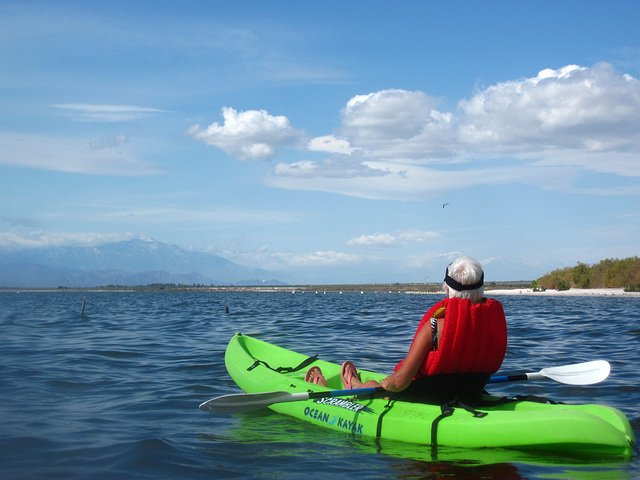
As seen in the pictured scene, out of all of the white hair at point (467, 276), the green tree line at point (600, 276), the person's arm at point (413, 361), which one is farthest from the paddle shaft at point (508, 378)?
the green tree line at point (600, 276)

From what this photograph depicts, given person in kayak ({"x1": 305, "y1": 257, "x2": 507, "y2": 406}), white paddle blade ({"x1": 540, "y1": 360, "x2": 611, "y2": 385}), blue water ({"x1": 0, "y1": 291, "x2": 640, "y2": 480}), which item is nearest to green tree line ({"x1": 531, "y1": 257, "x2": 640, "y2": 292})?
blue water ({"x1": 0, "y1": 291, "x2": 640, "y2": 480})

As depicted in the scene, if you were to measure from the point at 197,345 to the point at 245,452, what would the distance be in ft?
29.2

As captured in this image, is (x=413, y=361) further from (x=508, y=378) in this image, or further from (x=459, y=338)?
(x=508, y=378)

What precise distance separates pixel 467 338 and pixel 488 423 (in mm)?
905

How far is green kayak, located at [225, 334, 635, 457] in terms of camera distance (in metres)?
5.10

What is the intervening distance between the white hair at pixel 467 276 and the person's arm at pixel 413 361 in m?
0.43

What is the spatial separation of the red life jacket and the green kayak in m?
0.50

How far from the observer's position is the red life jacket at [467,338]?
5105 millimetres

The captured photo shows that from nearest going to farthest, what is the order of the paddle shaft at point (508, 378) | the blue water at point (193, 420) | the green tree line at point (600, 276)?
the blue water at point (193, 420)
the paddle shaft at point (508, 378)
the green tree line at point (600, 276)

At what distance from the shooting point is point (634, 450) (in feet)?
17.0

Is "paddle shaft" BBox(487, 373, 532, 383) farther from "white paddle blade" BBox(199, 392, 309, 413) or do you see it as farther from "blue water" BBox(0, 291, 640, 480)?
"white paddle blade" BBox(199, 392, 309, 413)

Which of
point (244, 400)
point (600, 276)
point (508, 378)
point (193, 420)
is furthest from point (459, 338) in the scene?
point (600, 276)

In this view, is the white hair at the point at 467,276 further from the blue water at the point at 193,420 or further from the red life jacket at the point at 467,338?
the blue water at the point at 193,420

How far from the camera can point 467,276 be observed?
17.0 ft
